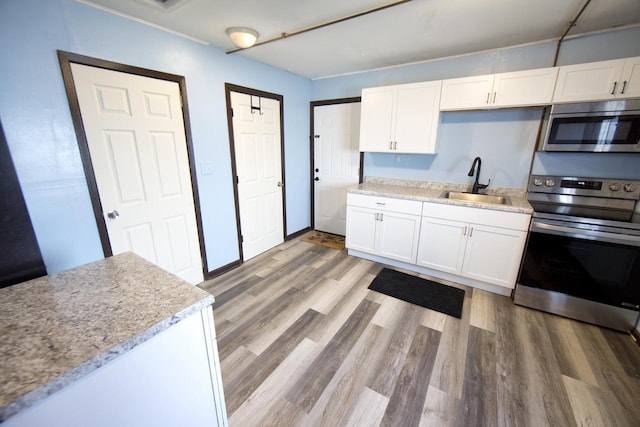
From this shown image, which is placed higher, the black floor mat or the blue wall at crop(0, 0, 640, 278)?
the blue wall at crop(0, 0, 640, 278)

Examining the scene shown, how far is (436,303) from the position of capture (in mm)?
2422

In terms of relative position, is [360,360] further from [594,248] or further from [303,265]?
[594,248]

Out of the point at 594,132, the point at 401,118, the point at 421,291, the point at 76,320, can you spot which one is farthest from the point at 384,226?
the point at 76,320

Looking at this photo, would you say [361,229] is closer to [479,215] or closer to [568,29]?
[479,215]

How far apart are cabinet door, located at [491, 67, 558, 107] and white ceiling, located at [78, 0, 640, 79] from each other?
13.0 inches

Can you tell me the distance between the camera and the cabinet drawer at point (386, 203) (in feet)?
9.18

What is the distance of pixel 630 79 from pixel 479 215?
1.44m

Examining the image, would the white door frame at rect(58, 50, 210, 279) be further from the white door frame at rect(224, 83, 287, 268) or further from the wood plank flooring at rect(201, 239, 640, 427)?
the wood plank flooring at rect(201, 239, 640, 427)

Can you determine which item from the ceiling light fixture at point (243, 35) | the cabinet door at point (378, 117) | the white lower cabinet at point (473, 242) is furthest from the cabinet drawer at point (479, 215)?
the ceiling light fixture at point (243, 35)

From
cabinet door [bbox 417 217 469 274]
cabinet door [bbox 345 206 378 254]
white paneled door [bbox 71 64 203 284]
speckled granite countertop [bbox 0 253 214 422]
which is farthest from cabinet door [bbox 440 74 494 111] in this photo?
speckled granite countertop [bbox 0 253 214 422]

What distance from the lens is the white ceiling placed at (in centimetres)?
178

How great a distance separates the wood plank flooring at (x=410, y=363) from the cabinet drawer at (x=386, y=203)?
0.96 m

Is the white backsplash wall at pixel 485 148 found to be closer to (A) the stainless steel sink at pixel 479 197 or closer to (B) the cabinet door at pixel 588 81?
(A) the stainless steel sink at pixel 479 197

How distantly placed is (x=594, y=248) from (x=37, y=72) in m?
4.11
